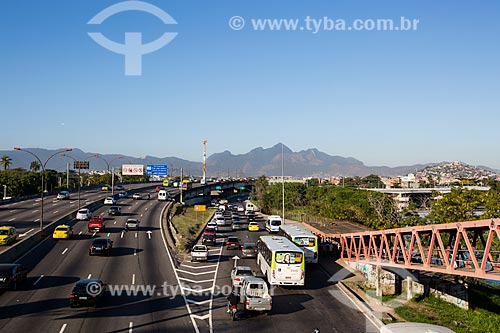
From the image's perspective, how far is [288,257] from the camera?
33406 mm

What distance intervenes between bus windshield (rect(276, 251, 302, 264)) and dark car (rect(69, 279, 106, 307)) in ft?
39.1

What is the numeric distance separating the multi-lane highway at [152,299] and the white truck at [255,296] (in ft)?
2.10

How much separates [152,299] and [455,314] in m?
18.9

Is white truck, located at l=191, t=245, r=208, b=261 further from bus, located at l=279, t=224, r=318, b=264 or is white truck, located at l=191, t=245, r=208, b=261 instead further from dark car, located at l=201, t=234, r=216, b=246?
dark car, located at l=201, t=234, r=216, b=246

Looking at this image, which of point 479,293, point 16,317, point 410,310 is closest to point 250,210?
point 479,293

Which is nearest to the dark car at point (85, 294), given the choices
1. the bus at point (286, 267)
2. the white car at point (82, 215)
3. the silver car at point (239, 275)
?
the silver car at point (239, 275)

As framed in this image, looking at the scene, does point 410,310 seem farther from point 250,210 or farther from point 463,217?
point 250,210

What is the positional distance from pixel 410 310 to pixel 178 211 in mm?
66995

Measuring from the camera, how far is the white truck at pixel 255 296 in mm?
26422

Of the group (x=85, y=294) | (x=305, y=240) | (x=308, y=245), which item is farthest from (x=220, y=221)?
(x=85, y=294)

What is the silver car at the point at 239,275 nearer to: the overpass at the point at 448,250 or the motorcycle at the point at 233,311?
the motorcycle at the point at 233,311

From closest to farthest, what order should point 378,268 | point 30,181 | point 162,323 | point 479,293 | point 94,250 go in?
1. point 162,323
2. point 378,268
3. point 479,293
4. point 94,250
5. point 30,181

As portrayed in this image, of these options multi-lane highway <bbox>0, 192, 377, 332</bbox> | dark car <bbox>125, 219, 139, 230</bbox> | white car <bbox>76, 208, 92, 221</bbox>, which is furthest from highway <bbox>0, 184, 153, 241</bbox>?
multi-lane highway <bbox>0, 192, 377, 332</bbox>

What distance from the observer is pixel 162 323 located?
966 inches
